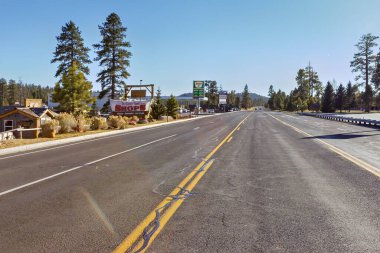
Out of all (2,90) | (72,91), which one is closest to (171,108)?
(72,91)

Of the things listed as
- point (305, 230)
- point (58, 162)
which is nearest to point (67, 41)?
point (58, 162)

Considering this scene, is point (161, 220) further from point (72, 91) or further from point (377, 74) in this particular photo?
point (377, 74)

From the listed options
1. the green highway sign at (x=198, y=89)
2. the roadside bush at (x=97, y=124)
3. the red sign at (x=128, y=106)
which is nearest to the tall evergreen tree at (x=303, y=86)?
the green highway sign at (x=198, y=89)

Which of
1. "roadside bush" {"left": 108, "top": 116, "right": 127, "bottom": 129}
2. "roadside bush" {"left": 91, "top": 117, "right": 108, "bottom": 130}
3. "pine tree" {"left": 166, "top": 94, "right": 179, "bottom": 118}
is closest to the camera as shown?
"roadside bush" {"left": 91, "top": 117, "right": 108, "bottom": 130}

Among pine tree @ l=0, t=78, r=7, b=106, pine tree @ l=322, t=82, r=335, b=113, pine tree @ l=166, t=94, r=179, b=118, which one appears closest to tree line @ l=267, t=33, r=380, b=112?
pine tree @ l=322, t=82, r=335, b=113

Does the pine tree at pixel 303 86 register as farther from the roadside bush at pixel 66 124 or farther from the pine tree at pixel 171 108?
the roadside bush at pixel 66 124

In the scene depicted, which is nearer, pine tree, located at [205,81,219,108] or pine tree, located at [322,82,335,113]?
pine tree, located at [322,82,335,113]

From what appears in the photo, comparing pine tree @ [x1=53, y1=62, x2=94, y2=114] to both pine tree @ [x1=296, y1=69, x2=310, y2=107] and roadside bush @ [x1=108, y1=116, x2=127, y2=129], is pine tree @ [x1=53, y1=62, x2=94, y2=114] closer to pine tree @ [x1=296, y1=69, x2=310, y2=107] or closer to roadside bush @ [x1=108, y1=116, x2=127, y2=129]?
roadside bush @ [x1=108, y1=116, x2=127, y2=129]

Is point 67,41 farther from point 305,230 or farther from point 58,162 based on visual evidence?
point 305,230

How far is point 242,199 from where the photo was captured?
19.0ft

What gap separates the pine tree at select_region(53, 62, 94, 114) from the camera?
4650 cm

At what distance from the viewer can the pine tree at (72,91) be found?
153 feet

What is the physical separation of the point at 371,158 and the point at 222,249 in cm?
929

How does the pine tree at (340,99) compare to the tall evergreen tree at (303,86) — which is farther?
the tall evergreen tree at (303,86)
